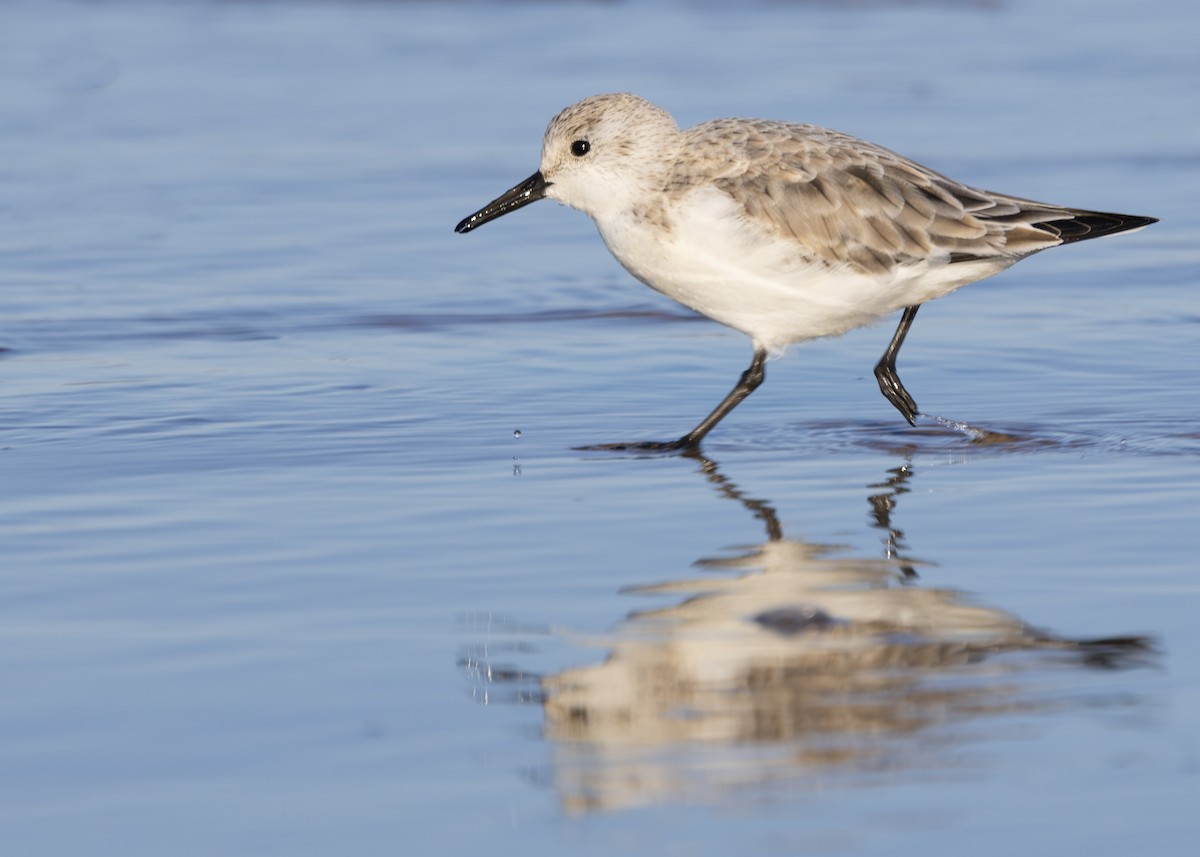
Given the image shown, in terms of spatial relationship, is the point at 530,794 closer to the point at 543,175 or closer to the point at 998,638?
the point at 998,638

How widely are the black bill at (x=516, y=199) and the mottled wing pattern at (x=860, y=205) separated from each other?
60 centimetres

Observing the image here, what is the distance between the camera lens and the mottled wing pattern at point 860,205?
7035 millimetres

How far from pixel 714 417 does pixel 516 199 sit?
1.22 meters

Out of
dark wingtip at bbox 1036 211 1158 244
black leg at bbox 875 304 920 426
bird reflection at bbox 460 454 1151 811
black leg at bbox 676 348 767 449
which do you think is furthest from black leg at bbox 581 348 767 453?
bird reflection at bbox 460 454 1151 811

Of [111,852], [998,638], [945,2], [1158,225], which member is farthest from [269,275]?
[945,2]

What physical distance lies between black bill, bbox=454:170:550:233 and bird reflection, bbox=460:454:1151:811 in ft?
7.95

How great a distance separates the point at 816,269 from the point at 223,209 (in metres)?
5.08

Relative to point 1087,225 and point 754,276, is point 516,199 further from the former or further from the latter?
point 1087,225

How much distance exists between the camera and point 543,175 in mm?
7453

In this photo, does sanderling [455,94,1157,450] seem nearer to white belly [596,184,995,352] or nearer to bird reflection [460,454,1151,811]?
white belly [596,184,995,352]

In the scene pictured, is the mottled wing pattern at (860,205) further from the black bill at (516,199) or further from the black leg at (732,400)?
the black bill at (516,199)

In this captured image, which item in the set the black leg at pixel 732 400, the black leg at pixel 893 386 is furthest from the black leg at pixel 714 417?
the black leg at pixel 893 386

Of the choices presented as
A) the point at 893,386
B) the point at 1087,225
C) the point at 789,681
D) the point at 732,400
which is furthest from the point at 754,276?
the point at 789,681

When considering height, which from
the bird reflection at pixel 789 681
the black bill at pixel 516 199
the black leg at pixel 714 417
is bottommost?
the bird reflection at pixel 789 681
